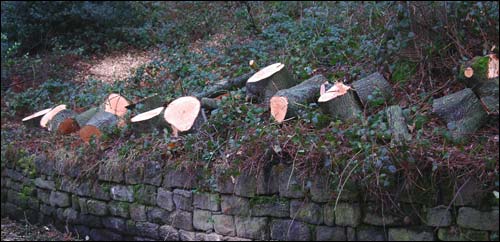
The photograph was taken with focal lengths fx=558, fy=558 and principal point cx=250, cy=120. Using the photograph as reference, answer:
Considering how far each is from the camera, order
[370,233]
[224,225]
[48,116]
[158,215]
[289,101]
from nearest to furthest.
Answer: [370,233] < [224,225] < [289,101] < [158,215] < [48,116]

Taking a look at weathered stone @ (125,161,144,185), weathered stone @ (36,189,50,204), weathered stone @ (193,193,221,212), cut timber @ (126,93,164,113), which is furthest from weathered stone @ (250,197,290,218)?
weathered stone @ (36,189,50,204)

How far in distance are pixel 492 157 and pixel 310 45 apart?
338 cm

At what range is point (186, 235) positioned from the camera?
199 inches

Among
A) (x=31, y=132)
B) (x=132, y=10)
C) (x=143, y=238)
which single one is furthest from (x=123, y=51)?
(x=143, y=238)

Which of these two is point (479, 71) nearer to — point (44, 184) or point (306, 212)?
point (306, 212)

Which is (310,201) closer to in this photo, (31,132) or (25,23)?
(31,132)

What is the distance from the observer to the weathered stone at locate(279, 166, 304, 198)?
4254 millimetres

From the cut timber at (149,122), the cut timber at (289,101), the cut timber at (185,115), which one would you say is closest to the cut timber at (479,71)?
the cut timber at (289,101)

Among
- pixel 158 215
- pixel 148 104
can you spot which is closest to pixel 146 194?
pixel 158 215

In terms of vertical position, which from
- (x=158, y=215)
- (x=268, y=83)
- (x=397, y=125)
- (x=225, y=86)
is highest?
(x=225, y=86)

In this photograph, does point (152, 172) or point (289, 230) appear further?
point (152, 172)

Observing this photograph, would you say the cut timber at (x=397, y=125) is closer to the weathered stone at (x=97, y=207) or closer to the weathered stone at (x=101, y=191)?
the weathered stone at (x=101, y=191)

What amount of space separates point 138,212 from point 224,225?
1093mm

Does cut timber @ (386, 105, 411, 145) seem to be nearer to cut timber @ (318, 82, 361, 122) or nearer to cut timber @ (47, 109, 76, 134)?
cut timber @ (318, 82, 361, 122)
